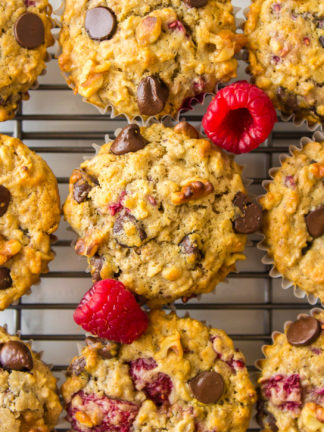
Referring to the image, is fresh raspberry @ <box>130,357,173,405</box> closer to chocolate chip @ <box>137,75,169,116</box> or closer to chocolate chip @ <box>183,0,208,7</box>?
chocolate chip @ <box>137,75,169,116</box>

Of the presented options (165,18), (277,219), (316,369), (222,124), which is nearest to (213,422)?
(316,369)

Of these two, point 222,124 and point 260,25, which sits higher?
point 260,25

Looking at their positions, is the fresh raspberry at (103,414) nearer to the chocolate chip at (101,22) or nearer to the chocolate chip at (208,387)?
the chocolate chip at (208,387)

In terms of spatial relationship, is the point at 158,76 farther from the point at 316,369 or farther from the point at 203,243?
the point at 316,369

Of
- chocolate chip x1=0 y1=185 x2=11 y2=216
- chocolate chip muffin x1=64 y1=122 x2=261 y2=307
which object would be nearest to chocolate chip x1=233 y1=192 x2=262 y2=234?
chocolate chip muffin x1=64 y1=122 x2=261 y2=307

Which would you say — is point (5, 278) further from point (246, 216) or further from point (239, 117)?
point (239, 117)

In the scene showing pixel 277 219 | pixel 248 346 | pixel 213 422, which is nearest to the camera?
pixel 213 422

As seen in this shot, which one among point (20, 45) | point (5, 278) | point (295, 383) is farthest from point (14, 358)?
point (20, 45)
